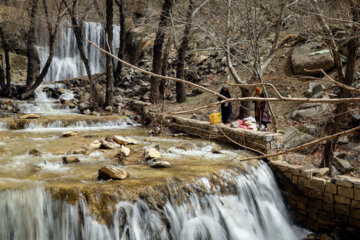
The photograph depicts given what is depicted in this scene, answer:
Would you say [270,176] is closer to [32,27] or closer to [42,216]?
[42,216]

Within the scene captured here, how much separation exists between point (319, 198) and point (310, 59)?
28.7ft

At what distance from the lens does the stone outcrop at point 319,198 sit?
18.2 ft

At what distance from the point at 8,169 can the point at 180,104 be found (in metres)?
9.96

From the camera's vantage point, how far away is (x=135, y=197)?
440 centimetres

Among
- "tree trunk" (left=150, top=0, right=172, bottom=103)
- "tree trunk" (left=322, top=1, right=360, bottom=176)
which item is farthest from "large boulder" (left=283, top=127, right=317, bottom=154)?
"tree trunk" (left=150, top=0, right=172, bottom=103)

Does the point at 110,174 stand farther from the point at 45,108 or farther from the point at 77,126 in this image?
the point at 45,108

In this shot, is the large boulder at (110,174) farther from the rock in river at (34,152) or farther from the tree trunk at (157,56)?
the tree trunk at (157,56)

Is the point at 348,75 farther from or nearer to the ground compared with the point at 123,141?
farther from the ground

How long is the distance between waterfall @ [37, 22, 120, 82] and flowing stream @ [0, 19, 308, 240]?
518 inches

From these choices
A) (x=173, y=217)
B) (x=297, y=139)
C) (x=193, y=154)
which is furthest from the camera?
(x=297, y=139)

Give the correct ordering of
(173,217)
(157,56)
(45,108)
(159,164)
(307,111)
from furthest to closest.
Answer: (157,56), (45,108), (307,111), (159,164), (173,217)

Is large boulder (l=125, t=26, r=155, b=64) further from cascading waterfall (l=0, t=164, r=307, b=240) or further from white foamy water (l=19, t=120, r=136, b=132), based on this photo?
cascading waterfall (l=0, t=164, r=307, b=240)

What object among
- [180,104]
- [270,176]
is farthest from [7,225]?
[180,104]

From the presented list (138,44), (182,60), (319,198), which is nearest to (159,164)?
(319,198)
